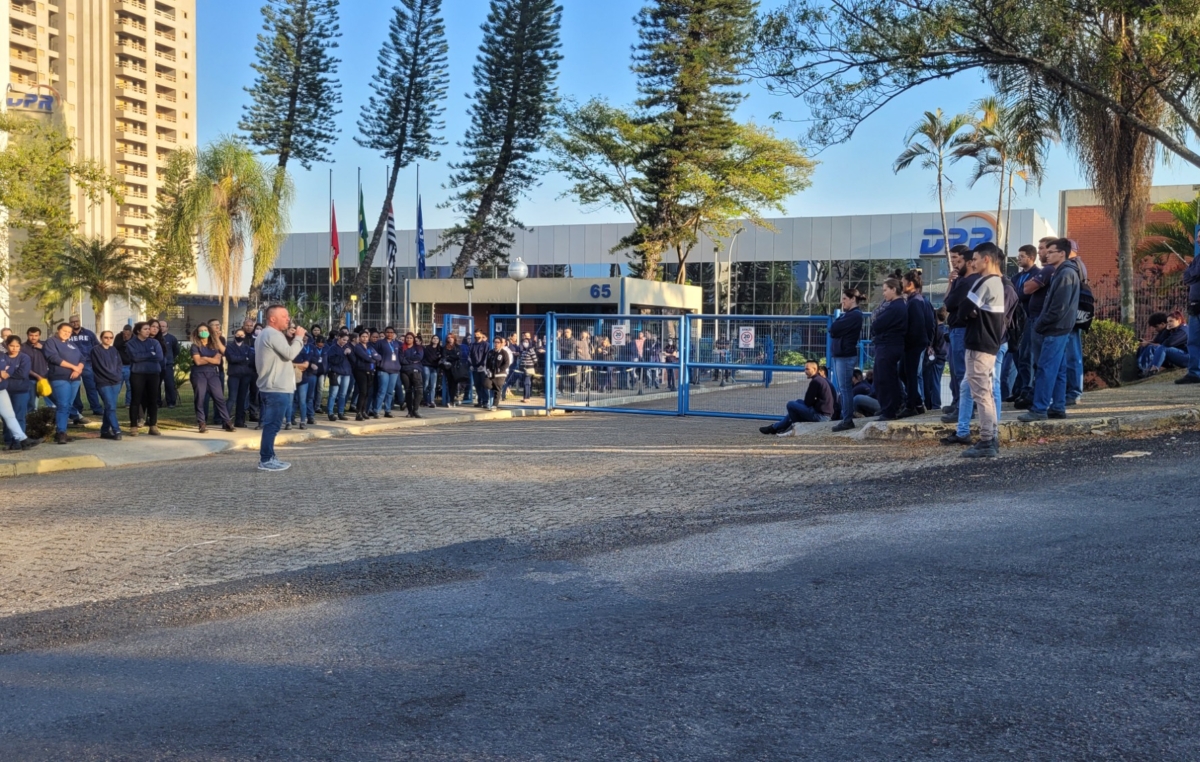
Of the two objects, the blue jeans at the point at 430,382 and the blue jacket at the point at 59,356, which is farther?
the blue jeans at the point at 430,382

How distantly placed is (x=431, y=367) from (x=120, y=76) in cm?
7313

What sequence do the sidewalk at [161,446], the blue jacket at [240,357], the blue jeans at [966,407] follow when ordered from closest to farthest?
the blue jeans at [966,407] → the sidewalk at [161,446] → the blue jacket at [240,357]

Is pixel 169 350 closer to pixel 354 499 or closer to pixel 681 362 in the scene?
pixel 681 362

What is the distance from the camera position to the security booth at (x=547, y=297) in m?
37.4

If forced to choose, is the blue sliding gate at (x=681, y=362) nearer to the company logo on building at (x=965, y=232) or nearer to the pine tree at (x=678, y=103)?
the pine tree at (x=678, y=103)

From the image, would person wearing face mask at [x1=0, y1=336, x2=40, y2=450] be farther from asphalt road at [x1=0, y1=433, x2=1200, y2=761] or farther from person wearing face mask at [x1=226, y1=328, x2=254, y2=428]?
asphalt road at [x1=0, y1=433, x2=1200, y2=761]

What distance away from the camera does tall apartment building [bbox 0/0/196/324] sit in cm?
7569

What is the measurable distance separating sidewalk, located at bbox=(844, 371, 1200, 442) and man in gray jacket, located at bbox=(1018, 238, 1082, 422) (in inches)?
7.9

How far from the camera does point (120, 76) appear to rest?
271 ft

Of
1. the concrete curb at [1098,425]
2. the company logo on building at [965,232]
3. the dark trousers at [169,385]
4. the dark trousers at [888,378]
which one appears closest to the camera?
the concrete curb at [1098,425]

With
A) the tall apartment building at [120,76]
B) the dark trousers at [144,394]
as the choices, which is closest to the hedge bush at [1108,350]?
the dark trousers at [144,394]

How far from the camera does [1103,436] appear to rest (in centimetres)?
1066

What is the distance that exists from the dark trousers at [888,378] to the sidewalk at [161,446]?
901 centimetres

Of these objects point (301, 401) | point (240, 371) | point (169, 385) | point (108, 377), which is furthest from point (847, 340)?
point (169, 385)
